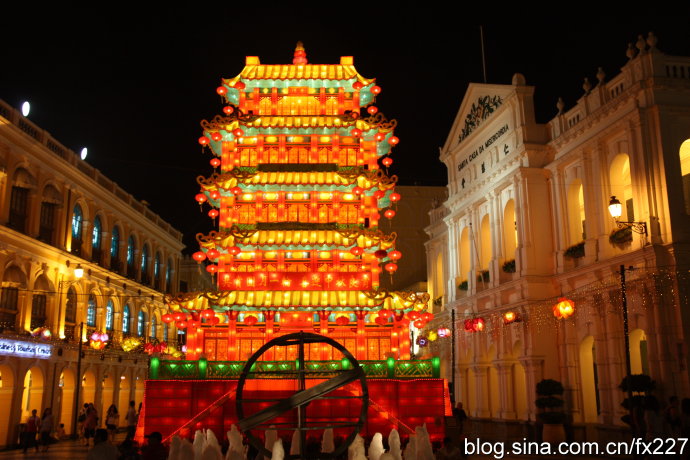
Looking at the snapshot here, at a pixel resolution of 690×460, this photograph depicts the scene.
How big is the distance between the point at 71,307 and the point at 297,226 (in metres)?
18.6

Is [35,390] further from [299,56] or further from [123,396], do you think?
[299,56]

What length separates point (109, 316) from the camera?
47.1 metres

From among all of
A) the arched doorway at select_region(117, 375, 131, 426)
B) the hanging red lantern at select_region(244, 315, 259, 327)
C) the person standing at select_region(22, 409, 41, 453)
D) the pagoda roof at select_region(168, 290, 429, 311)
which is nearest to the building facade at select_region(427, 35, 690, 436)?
the pagoda roof at select_region(168, 290, 429, 311)

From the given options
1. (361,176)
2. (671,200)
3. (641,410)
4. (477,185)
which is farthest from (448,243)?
(641,410)

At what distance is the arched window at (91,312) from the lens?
141 ft

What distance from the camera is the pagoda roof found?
27031 millimetres

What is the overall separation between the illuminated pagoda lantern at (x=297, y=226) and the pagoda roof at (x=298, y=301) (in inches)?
1.6

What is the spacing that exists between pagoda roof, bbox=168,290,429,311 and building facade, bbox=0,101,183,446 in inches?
314

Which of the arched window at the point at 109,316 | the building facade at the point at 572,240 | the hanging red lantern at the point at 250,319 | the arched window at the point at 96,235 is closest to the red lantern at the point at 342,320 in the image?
the hanging red lantern at the point at 250,319

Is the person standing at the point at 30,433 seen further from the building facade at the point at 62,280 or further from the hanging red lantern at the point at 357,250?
the hanging red lantern at the point at 357,250

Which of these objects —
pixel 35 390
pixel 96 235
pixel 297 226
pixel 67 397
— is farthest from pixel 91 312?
pixel 297 226

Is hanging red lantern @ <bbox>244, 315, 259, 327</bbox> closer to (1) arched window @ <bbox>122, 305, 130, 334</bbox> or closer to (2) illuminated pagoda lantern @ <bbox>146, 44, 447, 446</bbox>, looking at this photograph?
(2) illuminated pagoda lantern @ <bbox>146, 44, 447, 446</bbox>

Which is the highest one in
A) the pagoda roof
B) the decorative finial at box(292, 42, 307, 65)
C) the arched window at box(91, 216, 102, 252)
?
the decorative finial at box(292, 42, 307, 65)

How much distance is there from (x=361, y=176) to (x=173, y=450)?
17.0m
